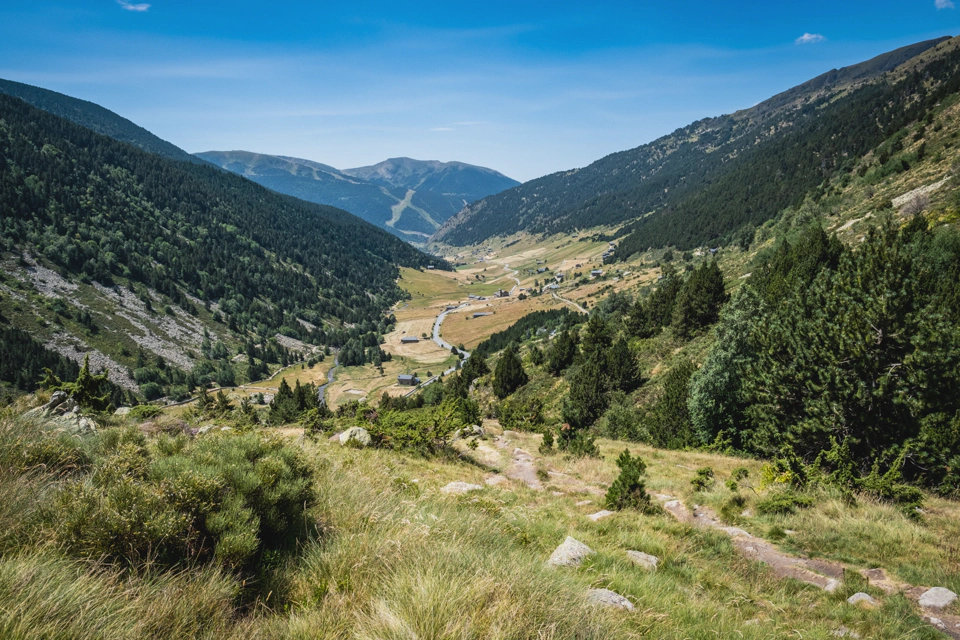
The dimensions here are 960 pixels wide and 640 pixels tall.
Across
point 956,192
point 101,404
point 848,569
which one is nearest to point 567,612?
point 848,569

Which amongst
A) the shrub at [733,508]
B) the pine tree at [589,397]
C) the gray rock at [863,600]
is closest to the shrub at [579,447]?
the shrub at [733,508]

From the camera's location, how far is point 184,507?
3.98 meters

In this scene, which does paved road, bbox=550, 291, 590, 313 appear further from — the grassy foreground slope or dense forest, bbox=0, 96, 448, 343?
the grassy foreground slope

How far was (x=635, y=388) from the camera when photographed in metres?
30.4

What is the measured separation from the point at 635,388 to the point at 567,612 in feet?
95.2

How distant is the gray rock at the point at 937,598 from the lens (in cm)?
585

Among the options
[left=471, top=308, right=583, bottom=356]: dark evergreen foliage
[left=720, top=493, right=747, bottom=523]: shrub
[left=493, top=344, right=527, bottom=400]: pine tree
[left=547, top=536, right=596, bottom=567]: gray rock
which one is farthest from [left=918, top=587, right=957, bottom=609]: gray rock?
[left=471, top=308, right=583, bottom=356]: dark evergreen foliage

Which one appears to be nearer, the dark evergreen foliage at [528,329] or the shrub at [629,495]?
the shrub at [629,495]

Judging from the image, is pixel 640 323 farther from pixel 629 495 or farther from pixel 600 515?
pixel 600 515

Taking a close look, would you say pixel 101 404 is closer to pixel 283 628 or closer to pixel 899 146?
pixel 283 628

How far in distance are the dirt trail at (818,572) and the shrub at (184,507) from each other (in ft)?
25.9

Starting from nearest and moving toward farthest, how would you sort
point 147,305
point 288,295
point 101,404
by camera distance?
point 101,404 → point 147,305 → point 288,295

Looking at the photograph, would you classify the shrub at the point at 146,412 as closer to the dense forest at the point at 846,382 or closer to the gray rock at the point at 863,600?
the dense forest at the point at 846,382

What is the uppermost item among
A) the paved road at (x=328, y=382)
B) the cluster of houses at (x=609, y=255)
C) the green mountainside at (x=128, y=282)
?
the cluster of houses at (x=609, y=255)
